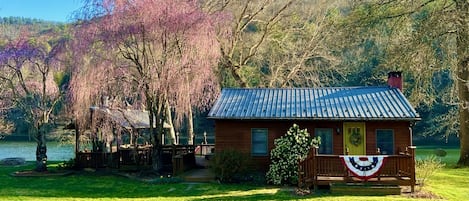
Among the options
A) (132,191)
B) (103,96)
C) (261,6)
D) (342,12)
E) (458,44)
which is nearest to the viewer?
(132,191)

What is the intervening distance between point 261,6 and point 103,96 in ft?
39.7

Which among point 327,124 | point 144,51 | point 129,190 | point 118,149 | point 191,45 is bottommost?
point 129,190

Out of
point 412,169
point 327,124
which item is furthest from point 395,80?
point 412,169

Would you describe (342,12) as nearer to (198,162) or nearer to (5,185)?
(198,162)

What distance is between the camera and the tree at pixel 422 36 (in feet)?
Answer: 59.5

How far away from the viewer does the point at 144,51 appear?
16516 millimetres

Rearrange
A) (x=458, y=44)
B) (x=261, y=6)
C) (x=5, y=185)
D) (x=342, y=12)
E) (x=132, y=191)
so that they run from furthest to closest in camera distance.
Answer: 1. (x=342, y=12)
2. (x=261, y=6)
3. (x=458, y=44)
4. (x=5, y=185)
5. (x=132, y=191)

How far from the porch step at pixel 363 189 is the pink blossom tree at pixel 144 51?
20.1ft

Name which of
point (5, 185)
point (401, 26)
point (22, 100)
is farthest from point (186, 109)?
point (401, 26)

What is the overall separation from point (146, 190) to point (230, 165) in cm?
281

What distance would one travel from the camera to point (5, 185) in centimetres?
1565

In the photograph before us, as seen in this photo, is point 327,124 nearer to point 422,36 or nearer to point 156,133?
point 422,36

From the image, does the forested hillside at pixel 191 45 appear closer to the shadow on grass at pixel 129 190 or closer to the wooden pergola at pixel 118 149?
the wooden pergola at pixel 118 149

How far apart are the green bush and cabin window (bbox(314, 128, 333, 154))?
104 inches
